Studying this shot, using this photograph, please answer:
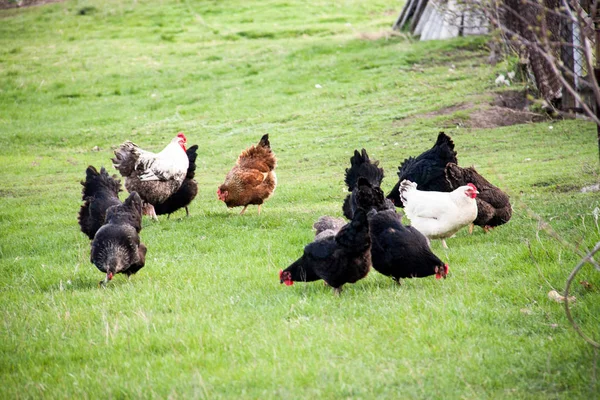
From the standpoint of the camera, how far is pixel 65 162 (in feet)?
68.5

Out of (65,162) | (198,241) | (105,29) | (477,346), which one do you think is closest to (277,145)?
(65,162)

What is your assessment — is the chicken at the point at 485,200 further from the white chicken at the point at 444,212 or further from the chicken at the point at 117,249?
the chicken at the point at 117,249

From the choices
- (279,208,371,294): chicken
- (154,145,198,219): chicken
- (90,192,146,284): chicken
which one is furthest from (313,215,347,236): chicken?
(154,145,198,219): chicken

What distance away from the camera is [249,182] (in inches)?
490

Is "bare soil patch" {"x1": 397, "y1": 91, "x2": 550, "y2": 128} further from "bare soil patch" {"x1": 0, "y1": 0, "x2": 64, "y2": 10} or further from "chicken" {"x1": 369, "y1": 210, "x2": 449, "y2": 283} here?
"bare soil patch" {"x1": 0, "y1": 0, "x2": 64, "y2": 10}

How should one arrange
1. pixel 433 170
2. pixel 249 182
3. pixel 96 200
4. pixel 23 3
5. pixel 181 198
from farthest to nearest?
pixel 23 3 < pixel 181 198 < pixel 249 182 < pixel 433 170 < pixel 96 200

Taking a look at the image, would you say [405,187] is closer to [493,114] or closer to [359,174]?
[359,174]

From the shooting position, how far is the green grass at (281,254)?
5.14 meters

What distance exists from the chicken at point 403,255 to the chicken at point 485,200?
231 centimetres

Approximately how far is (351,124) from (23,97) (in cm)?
1440

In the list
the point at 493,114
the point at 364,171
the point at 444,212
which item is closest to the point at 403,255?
the point at 444,212

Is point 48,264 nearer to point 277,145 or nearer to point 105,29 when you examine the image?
point 277,145

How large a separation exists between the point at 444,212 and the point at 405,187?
100 centimetres

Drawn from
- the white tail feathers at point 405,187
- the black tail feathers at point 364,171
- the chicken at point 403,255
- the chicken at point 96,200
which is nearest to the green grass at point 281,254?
the chicken at point 403,255
